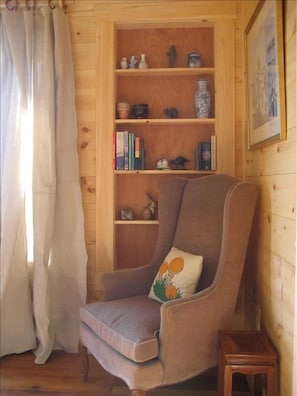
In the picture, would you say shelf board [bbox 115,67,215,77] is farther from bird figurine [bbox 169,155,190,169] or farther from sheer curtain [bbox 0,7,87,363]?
bird figurine [bbox 169,155,190,169]

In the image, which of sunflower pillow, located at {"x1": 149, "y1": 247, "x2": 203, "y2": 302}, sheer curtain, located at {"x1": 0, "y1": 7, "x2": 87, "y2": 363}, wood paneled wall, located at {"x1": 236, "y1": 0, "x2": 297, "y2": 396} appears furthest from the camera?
sheer curtain, located at {"x1": 0, "y1": 7, "x2": 87, "y2": 363}

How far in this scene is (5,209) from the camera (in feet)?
7.93

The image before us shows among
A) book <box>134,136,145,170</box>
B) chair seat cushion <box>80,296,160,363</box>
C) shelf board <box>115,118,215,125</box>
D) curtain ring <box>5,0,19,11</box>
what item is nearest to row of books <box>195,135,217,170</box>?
shelf board <box>115,118,215,125</box>

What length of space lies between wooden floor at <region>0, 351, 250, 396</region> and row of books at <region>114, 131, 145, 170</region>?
1267 mm

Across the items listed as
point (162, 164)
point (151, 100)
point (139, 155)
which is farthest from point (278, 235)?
point (151, 100)

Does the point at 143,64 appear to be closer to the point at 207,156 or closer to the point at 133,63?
the point at 133,63

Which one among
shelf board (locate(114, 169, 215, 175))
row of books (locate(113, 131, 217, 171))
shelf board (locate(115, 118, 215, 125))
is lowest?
shelf board (locate(114, 169, 215, 175))

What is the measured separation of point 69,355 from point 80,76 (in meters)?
1.85

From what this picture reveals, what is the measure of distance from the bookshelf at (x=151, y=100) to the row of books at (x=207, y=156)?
0.03 m

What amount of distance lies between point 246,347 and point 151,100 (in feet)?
5.71

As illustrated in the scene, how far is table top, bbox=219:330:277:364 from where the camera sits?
162 centimetres

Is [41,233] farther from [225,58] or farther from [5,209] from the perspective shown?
[225,58]

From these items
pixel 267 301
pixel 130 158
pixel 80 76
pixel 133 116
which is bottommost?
pixel 267 301

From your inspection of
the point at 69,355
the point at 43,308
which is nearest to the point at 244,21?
the point at 43,308
